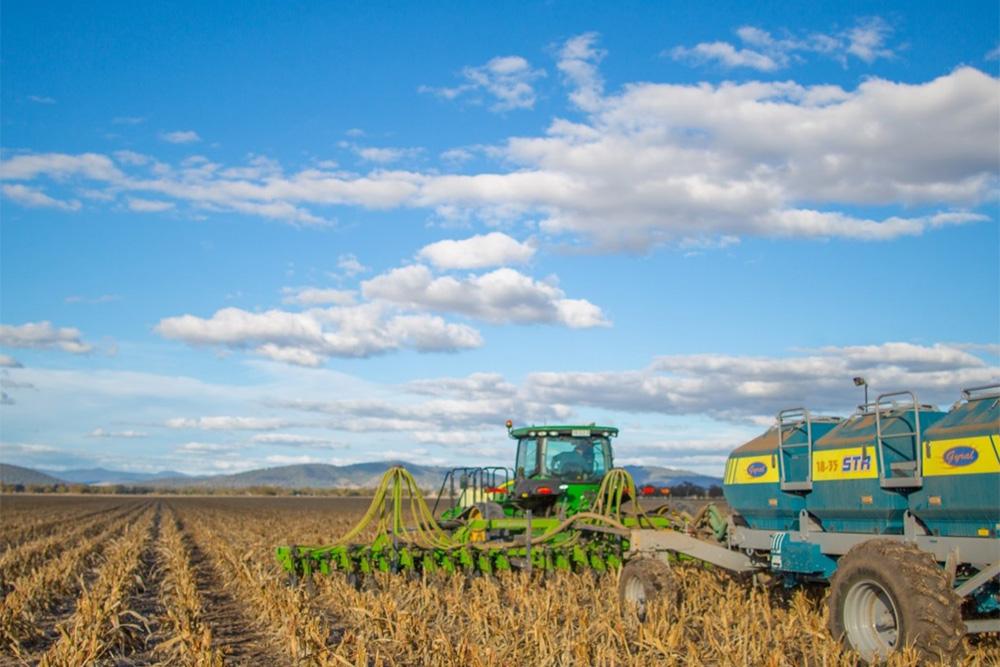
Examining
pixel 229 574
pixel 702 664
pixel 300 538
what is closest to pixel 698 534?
pixel 702 664

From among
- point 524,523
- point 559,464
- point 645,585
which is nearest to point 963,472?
point 645,585

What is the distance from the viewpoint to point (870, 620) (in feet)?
25.0

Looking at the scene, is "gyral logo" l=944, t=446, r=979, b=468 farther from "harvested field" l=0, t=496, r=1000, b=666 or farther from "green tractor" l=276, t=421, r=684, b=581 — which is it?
"green tractor" l=276, t=421, r=684, b=581

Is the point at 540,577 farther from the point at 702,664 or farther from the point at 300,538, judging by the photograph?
the point at 300,538

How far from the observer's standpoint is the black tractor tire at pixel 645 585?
9.72 m

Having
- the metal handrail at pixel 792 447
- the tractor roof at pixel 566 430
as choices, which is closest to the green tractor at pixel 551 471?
the tractor roof at pixel 566 430

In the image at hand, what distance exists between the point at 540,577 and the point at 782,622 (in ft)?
13.8

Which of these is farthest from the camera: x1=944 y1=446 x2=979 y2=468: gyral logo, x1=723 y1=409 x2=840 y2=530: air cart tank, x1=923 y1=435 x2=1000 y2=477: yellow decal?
x1=723 y1=409 x2=840 y2=530: air cart tank

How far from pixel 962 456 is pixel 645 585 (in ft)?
11.9

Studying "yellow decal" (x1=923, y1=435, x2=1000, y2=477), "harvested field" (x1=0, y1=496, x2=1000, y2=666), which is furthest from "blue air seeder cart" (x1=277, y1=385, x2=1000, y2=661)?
"harvested field" (x1=0, y1=496, x2=1000, y2=666)

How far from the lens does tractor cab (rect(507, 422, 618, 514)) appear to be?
1466cm

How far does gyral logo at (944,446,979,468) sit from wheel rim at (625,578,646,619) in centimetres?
352

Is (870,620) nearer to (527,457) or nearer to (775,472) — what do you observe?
(775,472)

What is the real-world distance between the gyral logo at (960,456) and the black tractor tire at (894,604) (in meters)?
0.73
